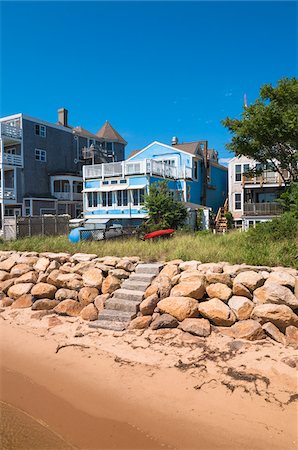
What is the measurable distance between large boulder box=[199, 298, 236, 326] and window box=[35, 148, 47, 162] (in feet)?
97.7

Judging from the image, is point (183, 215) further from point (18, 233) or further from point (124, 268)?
point (124, 268)

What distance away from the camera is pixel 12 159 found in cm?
3038

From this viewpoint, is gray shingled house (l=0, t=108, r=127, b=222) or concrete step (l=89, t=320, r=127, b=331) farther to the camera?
gray shingled house (l=0, t=108, r=127, b=222)

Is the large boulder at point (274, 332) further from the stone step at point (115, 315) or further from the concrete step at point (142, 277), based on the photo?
the concrete step at point (142, 277)

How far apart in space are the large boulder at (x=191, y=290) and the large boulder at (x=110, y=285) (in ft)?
5.49

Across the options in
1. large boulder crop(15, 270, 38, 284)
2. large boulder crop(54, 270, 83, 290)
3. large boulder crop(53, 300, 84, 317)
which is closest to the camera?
large boulder crop(53, 300, 84, 317)

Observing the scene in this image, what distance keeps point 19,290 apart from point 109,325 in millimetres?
3837

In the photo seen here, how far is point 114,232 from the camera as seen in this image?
15.8m

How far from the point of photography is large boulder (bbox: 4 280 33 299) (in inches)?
381

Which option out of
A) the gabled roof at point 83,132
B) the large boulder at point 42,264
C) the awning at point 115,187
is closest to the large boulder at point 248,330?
the large boulder at point 42,264

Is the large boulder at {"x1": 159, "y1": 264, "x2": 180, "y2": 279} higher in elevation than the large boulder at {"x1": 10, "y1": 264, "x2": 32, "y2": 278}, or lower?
higher

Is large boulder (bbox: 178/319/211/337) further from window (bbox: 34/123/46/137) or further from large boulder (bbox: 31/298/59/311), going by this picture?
window (bbox: 34/123/46/137)

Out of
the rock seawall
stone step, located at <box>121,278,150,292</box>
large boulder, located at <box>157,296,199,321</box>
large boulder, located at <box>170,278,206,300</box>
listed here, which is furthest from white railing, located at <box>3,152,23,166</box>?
large boulder, located at <box>157,296,199,321</box>

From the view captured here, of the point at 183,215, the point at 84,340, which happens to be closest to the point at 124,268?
the point at 84,340
